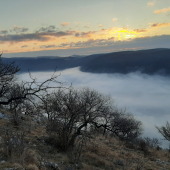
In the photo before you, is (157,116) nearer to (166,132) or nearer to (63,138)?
(166,132)

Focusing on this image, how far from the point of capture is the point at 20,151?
538 cm

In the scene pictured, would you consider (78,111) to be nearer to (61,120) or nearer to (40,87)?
(61,120)

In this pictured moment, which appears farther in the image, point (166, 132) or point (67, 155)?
point (166, 132)

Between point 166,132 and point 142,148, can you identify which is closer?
point 142,148

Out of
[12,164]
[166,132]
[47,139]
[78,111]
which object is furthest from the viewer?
[166,132]

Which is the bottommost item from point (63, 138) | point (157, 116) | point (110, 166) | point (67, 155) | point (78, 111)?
point (157, 116)

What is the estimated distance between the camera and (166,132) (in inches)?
722

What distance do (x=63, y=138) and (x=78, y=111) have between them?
168cm

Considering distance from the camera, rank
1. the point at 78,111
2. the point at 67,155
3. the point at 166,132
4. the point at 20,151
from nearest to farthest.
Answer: the point at 20,151, the point at 67,155, the point at 78,111, the point at 166,132

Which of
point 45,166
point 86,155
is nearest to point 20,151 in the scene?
point 45,166

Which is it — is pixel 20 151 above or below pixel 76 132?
above

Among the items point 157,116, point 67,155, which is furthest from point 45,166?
point 157,116

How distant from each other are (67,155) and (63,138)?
3.12 feet

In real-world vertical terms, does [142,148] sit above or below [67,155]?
below
